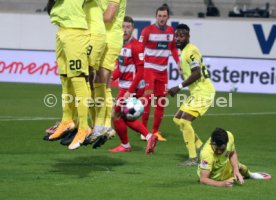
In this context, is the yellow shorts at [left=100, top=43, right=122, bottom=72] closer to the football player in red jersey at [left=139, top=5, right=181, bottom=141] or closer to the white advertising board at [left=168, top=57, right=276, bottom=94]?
the football player in red jersey at [left=139, top=5, right=181, bottom=141]

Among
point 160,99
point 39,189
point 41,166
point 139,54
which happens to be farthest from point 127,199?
point 160,99

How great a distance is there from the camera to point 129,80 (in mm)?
16859

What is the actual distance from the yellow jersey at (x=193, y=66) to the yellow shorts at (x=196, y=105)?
0.08 meters

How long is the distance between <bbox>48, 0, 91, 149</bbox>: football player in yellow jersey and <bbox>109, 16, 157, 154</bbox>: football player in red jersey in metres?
3.17

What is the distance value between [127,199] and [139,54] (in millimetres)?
5711

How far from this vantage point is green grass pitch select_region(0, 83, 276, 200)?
1141 cm

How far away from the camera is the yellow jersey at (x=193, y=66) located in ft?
48.8

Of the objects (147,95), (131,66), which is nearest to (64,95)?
(131,66)

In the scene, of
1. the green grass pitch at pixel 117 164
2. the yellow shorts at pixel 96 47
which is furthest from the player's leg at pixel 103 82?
the green grass pitch at pixel 117 164

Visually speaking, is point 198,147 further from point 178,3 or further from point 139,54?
point 178,3

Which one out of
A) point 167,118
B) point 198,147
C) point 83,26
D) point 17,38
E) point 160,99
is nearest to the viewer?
point 83,26

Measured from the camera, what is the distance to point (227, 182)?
473 inches

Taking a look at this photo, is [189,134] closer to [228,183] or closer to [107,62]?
[107,62]

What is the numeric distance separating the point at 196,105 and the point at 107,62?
2580 millimetres
